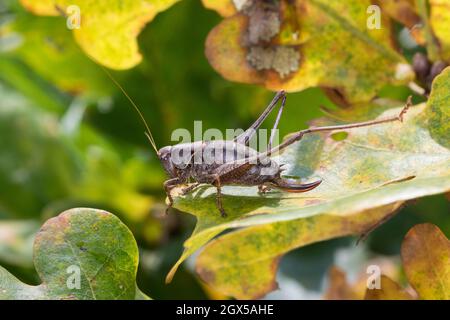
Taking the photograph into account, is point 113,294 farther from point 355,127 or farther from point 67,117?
point 67,117

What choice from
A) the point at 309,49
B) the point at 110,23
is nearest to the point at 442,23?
the point at 309,49

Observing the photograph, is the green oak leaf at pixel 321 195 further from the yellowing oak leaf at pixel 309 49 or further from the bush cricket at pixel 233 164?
the yellowing oak leaf at pixel 309 49

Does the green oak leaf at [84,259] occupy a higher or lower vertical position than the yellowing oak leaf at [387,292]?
higher

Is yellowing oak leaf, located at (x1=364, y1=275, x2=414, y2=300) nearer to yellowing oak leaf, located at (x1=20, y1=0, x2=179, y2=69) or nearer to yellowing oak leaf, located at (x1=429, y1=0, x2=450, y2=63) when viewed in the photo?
yellowing oak leaf, located at (x1=429, y1=0, x2=450, y2=63)

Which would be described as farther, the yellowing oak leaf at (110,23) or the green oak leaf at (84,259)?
the yellowing oak leaf at (110,23)

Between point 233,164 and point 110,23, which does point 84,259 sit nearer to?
point 233,164

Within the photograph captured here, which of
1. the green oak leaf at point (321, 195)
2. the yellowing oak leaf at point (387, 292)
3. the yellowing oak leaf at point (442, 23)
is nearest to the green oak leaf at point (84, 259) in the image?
the green oak leaf at point (321, 195)
